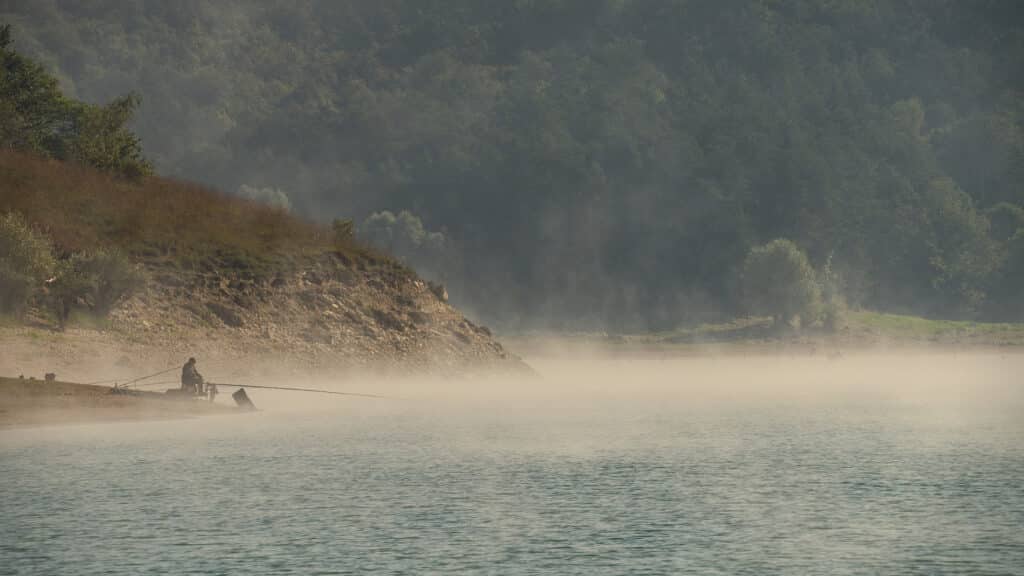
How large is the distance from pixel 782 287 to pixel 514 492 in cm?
13081

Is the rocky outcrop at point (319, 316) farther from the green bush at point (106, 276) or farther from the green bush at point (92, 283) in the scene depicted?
the green bush at point (92, 283)

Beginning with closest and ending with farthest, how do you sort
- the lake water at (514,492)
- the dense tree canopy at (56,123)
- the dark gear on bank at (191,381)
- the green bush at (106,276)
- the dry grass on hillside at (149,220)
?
1. the lake water at (514,492)
2. the dark gear on bank at (191,381)
3. the green bush at (106,276)
4. the dry grass on hillside at (149,220)
5. the dense tree canopy at (56,123)

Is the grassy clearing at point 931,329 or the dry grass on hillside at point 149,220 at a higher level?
the grassy clearing at point 931,329

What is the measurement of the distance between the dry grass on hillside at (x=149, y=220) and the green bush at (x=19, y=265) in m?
4.50

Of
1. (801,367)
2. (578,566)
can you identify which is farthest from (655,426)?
(801,367)

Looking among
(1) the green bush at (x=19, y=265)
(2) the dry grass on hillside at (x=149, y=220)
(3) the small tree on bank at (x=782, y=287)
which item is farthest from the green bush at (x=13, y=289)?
(3) the small tree on bank at (x=782, y=287)

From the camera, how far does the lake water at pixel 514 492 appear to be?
31484mm

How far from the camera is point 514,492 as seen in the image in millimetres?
41219

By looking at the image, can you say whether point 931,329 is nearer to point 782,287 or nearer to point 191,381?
point 782,287

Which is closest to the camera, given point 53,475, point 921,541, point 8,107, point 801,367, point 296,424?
point 921,541

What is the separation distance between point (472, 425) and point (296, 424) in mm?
7207

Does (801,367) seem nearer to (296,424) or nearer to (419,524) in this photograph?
(296,424)

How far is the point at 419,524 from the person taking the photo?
35.9 metres

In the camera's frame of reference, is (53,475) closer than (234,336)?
Yes
